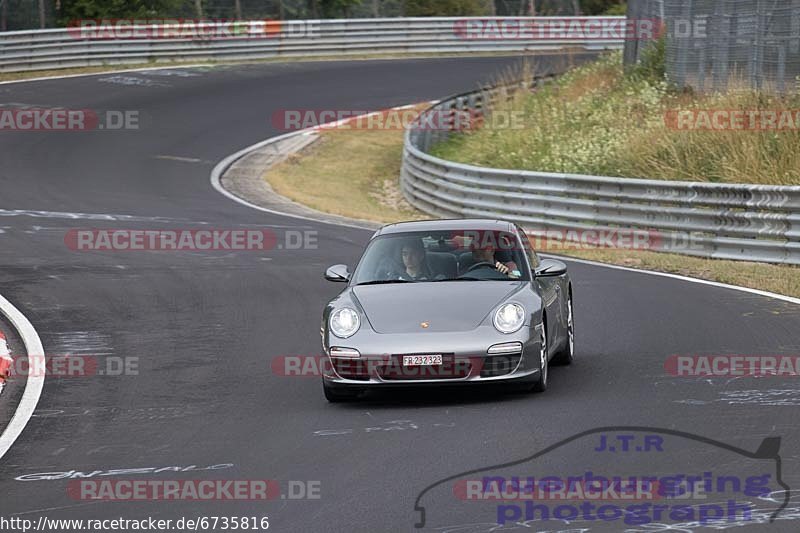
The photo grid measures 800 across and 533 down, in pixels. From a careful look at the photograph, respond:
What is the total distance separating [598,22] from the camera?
48125 millimetres

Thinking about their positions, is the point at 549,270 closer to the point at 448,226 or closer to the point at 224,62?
the point at 448,226

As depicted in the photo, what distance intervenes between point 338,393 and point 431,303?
943mm

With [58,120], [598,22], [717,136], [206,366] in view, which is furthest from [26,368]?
[598,22]

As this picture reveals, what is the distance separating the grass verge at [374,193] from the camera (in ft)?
55.8
